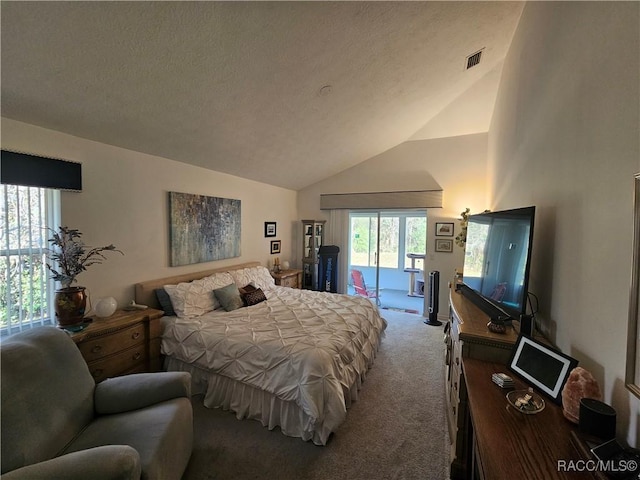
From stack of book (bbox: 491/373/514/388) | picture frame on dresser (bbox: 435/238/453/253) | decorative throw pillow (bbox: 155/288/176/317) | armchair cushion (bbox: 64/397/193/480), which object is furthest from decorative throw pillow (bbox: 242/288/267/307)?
picture frame on dresser (bbox: 435/238/453/253)

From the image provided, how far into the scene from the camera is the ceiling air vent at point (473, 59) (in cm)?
287

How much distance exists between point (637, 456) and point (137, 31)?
2882 millimetres

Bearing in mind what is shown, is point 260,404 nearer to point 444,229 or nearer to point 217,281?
point 217,281

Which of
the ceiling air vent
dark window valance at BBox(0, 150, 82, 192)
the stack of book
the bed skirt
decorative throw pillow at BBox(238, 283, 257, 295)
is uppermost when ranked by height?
the ceiling air vent

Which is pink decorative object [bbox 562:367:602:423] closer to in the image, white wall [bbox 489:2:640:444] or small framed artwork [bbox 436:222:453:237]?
white wall [bbox 489:2:640:444]

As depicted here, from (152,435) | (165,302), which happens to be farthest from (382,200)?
(152,435)

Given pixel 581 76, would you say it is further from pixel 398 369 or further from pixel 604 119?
pixel 398 369

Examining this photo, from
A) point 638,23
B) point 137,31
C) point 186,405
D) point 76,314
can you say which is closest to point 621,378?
point 638,23

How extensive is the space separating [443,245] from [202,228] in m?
4.03

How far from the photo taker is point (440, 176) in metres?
4.85

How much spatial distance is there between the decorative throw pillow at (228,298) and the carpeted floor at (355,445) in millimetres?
947

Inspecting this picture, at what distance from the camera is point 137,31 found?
160cm

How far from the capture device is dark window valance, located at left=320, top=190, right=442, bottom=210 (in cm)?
487

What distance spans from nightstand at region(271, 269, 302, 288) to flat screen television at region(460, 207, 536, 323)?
3.05 m
